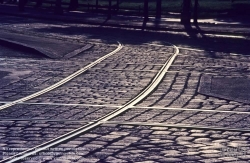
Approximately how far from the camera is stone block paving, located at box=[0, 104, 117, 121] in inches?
410

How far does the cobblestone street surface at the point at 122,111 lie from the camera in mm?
8094

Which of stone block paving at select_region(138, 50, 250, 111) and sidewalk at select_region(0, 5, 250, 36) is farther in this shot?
sidewalk at select_region(0, 5, 250, 36)

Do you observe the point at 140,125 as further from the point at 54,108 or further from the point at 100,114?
the point at 54,108

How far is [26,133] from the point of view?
30.2ft

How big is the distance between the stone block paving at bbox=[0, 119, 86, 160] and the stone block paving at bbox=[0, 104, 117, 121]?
1.29 ft

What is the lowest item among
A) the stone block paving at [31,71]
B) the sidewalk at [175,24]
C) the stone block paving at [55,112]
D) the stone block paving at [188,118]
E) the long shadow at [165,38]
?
the sidewalk at [175,24]

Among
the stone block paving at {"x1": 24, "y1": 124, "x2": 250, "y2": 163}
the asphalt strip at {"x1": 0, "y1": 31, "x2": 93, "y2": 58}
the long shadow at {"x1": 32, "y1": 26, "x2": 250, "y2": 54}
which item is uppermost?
the stone block paving at {"x1": 24, "y1": 124, "x2": 250, "y2": 163}

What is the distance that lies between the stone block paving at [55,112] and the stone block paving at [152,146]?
962 mm

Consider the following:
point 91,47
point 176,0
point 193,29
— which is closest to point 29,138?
point 91,47

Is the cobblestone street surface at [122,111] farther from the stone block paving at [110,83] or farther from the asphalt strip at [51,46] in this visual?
the asphalt strip at [51,46]

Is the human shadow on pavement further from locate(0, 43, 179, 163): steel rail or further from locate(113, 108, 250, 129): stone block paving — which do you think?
locate(113, 108, 250, 129): stone block paving

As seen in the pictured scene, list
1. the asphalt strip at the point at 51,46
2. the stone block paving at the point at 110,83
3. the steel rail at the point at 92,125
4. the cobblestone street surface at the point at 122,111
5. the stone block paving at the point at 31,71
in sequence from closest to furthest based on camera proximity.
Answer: the steel rail at the point at 92,125, the cobblestone street surface at the point at 122,111, the stone block paving at the point at 110,83, the stone block paving at the point at 31,71, the asphalt strip at the point at 51,46

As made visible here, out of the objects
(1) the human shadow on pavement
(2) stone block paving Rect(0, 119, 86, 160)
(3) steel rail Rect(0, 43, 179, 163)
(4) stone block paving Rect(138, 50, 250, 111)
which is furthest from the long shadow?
(2) stone block paving Rect(0, 119, 86, 160)

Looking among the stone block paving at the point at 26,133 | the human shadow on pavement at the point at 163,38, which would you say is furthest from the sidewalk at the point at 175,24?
the stone block paving at the point at 26,133
